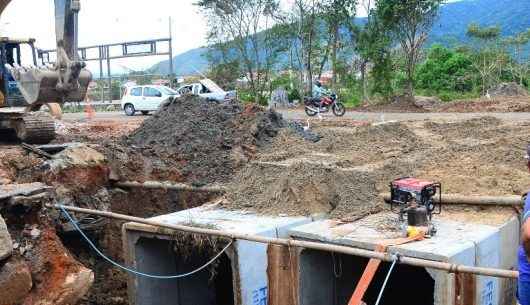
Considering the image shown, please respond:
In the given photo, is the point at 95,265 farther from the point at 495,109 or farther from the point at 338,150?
the point at 495,109

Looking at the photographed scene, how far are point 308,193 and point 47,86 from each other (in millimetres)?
4492

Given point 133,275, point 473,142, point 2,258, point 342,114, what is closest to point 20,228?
point 2,258

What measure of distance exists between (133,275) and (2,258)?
1882mm

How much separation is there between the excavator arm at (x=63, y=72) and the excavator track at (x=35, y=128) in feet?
2.16

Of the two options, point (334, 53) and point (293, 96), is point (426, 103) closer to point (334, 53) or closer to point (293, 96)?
point (334, 53)

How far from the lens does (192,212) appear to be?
7.02m

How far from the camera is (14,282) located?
5.12 m

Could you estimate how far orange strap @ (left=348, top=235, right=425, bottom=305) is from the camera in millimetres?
4977

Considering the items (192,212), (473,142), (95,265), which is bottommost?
(95,265)

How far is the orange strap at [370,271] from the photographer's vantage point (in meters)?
4.98

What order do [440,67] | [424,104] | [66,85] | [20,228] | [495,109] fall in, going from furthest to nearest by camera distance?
1. [440,67]
2. [424,104]
3. [495,109]
4. [66,85]
5. [20,228]

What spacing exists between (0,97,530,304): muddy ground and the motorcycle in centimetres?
794

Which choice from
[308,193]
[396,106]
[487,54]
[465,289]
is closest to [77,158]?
[308,193]

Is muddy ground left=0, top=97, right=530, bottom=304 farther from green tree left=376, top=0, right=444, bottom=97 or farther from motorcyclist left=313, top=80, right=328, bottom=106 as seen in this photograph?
green tree left=376, top=0, right=444, bottom=97
